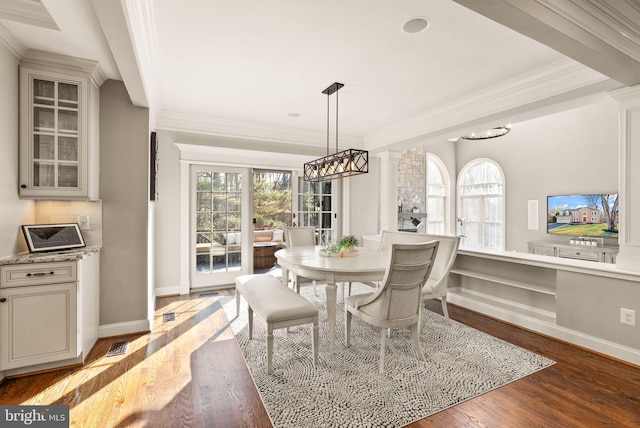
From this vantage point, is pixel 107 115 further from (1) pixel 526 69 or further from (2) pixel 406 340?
(1) pixel 526 69

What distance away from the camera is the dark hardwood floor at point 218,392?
1849mm

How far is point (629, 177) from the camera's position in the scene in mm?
2605

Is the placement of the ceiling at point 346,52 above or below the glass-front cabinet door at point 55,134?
above

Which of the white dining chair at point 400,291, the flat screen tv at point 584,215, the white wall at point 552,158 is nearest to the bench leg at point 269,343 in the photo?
the white dining chair at point 400,291

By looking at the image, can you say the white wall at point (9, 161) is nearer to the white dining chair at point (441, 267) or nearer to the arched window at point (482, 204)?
the white dining chair at point (441, 267)

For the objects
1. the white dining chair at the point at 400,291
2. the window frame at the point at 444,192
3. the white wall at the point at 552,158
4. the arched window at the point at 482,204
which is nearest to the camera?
the white dining chair at the point at 400,291

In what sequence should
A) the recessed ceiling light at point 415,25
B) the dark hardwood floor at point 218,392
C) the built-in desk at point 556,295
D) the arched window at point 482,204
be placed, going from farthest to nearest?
1. the arched window at point 482,204
2. the built-in desk at point 556,295
3. the recessed ceiling light at point 415,25
4. the dark hardwood floor at point 218,392

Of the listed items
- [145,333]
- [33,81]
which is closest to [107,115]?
[33,81]

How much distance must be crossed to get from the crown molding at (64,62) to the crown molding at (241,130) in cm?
136

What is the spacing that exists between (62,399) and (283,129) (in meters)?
3.88

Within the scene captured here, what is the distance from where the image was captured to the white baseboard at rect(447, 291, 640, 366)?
8.45ft

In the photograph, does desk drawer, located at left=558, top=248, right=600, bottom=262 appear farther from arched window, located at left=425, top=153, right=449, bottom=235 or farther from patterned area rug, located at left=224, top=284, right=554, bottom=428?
patterned area rug, located at left=224, top=284, right=554, bottom=428

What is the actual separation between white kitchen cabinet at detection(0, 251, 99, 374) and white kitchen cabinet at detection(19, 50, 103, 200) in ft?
2.19

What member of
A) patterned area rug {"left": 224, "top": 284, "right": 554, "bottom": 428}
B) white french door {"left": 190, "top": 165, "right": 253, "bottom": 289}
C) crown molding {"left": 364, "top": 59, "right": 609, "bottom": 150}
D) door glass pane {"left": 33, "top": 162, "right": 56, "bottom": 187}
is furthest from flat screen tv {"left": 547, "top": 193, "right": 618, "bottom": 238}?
door glass pane {"left": 33, "top": 162, "right": 56, "bottom": 187}
